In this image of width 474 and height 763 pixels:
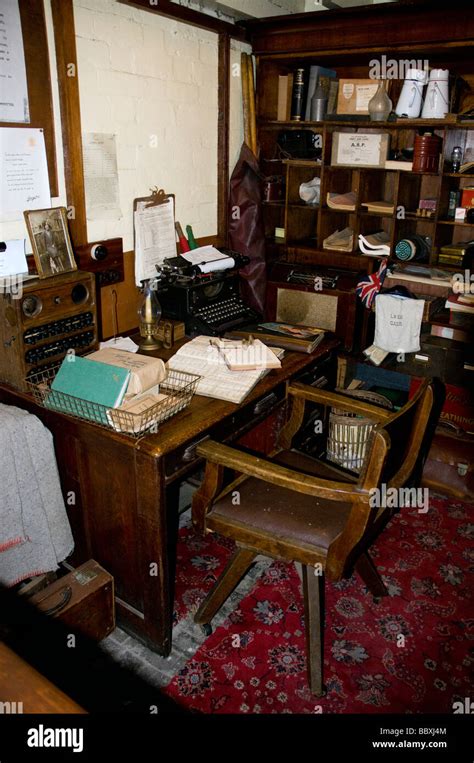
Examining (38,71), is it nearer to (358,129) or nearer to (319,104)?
(319,104)

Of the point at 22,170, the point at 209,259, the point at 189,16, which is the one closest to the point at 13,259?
the point at 22,170

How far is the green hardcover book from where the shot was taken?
1.88 metres

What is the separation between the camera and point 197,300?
273 cm

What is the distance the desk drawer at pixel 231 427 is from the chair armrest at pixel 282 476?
0.04 metres

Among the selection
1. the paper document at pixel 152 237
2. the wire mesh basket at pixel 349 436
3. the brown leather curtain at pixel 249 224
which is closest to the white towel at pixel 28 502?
the paper document at pixel 152 237

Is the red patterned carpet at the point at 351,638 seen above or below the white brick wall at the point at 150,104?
below

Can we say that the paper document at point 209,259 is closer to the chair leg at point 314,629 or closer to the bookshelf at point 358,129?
the bookshelf at point 358,129

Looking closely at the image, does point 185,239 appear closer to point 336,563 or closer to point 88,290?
point 88,290

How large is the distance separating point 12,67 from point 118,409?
1298mm

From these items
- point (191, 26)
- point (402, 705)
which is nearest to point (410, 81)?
point (191, 26)

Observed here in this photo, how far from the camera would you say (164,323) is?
2.53m

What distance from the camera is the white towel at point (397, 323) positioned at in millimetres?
3225

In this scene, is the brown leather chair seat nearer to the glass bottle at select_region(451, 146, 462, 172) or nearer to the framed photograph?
the framed photograph

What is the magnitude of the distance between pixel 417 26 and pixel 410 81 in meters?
0.30
